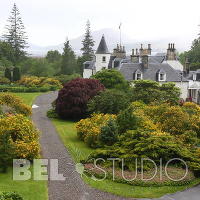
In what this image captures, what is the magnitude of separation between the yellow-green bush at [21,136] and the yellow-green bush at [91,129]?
12.4ft

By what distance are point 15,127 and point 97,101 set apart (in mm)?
11132

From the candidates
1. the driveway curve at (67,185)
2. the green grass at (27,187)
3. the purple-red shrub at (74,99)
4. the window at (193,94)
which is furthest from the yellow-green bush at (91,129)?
the window at (193,94)

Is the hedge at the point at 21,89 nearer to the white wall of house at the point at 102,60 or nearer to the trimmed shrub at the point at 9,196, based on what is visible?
the white wall of house at the point at 102,60

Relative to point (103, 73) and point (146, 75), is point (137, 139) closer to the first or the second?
point (103, 73)

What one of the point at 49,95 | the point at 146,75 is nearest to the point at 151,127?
the point at 146,75

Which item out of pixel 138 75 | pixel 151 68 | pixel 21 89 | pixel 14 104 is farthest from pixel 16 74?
pixel 14 104

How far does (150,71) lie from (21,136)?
29.3 meters

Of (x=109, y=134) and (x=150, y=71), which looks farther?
(x=150, y=71)

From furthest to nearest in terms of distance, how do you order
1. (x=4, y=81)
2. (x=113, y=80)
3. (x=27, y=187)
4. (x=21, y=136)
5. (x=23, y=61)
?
(x=23, y=61)
(x=4, y=81)
(x=113, y=80)
(x=21, y=136)
(x=27, y=187)

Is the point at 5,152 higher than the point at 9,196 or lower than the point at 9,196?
higher

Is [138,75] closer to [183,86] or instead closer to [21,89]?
[183,86]

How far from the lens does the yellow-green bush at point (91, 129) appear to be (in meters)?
22.5

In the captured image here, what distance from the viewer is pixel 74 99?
31.1 metres

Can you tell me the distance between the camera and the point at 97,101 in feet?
98.3
